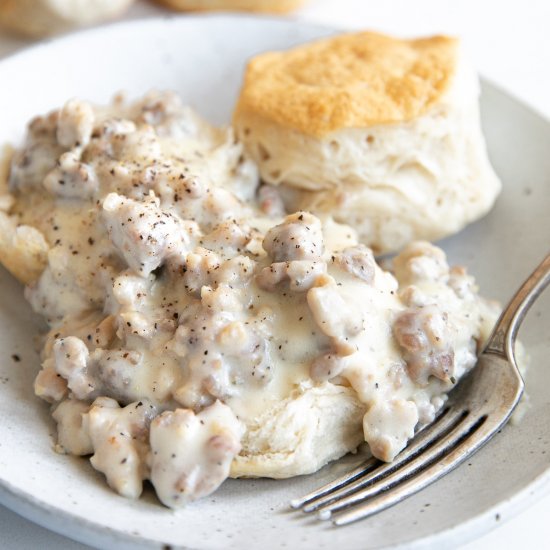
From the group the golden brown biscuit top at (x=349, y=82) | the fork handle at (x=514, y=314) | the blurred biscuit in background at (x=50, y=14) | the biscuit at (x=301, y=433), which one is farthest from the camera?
the blurred biscuit in background at (x=50, y=14)

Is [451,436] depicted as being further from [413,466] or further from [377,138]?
[377,138]

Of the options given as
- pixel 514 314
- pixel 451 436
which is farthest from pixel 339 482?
pixel 514 314

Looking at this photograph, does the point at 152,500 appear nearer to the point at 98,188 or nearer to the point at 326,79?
the point at 98,188

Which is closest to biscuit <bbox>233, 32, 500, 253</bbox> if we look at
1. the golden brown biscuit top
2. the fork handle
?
the golden brown biscuit top

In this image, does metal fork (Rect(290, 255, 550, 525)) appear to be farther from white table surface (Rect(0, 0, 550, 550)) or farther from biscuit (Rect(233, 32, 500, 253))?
white table surface (Rect(0, 0, 550, 550))

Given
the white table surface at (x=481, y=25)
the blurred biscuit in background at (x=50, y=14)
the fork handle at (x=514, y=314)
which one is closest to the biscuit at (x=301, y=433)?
the fork handle at (x=514, y=314)

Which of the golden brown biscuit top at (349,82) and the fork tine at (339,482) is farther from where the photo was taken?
the golden brown biscuit top at (349,82)

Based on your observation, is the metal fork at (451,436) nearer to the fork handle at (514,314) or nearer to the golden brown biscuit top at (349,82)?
the fork handle at (514,314)
